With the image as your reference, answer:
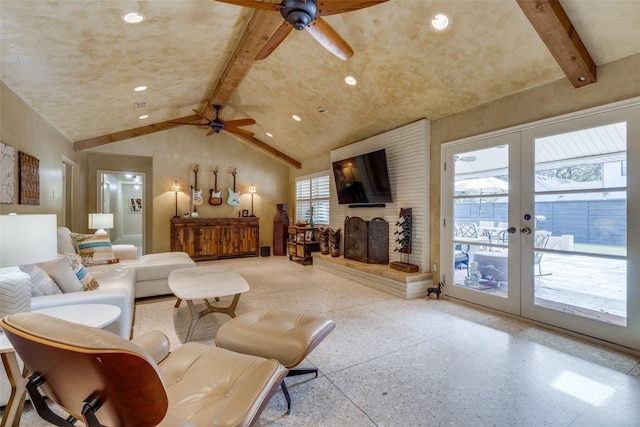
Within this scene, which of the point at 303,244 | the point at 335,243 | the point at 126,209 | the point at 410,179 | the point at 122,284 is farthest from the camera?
A: the point at 126,209

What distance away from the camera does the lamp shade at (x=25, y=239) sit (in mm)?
1536

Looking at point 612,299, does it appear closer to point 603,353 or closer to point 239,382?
point 603,353

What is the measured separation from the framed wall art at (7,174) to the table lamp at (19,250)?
1.60 metres

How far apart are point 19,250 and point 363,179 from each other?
429cm

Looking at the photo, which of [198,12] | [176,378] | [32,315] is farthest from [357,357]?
[198,12]

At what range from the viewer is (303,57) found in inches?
150

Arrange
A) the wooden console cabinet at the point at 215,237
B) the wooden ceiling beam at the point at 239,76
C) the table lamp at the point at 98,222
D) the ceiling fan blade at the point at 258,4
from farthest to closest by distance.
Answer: the wooden console cabinet at the point at 215,237, the table lamp at the point at 98,222, the wooden ceiling beam at the point at 239,76, the ceiling fan blade at the point at 258,4

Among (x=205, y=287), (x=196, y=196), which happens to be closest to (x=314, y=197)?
(x=196, y=196)

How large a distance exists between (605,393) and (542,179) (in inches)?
76.9

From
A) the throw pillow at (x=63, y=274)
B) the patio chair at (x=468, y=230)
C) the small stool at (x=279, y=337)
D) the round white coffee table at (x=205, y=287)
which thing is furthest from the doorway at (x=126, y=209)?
the patio chair at (x=468, y=230)

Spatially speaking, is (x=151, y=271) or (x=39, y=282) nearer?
(x=39, y=282)

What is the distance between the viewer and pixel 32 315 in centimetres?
A: 99

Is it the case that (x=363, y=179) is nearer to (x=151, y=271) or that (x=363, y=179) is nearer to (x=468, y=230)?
(x=468, y=230)

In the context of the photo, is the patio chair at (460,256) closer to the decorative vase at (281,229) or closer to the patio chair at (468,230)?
the patio chair at (468,230)
